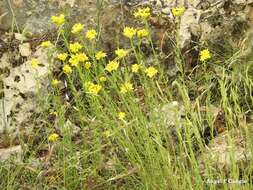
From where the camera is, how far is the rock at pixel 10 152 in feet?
10.8

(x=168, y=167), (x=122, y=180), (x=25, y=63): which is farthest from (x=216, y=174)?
(x=25, y=63)

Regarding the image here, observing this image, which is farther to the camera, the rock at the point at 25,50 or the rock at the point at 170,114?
the rock at the point at 25,50

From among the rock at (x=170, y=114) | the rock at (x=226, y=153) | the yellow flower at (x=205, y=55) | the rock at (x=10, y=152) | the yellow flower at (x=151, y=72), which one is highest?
the yellow flower at (x=205, y=55)

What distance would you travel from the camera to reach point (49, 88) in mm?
3668

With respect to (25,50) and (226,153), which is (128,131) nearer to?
(226,153)

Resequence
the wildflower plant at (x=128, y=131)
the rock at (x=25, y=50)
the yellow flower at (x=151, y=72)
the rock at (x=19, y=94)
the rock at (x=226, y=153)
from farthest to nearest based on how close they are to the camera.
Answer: the rock at (x=25, y=50) → the rock at (x=19, y=94) → the yellow flower at (x=151, y=72) → the rock at (x=226, y=153) → the wildflower plant at (x=128, y=131)

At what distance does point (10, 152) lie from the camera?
334 cm

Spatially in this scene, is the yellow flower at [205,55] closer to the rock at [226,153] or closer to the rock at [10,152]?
the rock at [226,153]

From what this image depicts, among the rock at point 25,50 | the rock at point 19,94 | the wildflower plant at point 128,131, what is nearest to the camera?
the wildflower plant at point 128,131

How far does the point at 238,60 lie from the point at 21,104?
1396mm

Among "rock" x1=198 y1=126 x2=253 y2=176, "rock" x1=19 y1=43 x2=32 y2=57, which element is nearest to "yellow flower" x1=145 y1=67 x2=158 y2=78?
"rock" x1=198 y1=126 x2=253 y2=176

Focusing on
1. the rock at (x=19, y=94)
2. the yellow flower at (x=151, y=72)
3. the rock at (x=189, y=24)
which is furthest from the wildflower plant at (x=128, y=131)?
the rock at (x=189, y=24)

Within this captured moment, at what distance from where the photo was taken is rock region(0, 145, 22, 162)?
130 inches

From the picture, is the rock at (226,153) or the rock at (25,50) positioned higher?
the rock at (25,50)
